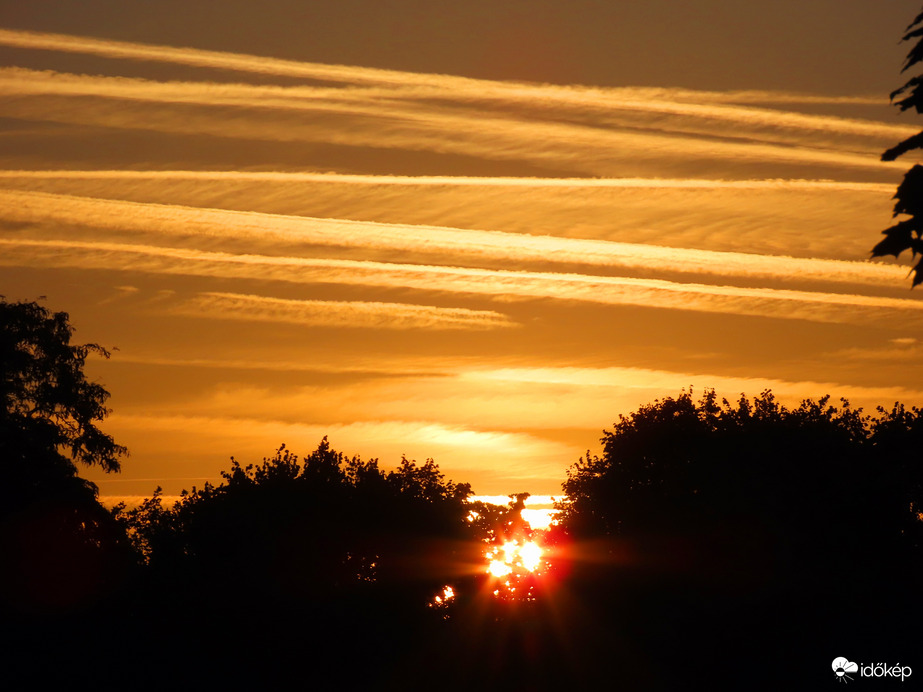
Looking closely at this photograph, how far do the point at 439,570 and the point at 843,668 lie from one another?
850 inches

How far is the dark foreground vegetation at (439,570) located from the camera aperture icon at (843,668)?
27.2 inches

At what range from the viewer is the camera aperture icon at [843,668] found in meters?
57.9

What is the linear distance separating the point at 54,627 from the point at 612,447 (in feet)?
163

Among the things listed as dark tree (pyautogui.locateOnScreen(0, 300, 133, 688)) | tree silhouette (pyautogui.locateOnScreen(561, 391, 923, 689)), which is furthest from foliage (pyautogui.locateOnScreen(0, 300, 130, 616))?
tree silhouette (pyautogui.locateOnScreen(561, 391, 923, 689))

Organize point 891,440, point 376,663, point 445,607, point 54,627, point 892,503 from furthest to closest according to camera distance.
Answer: point 891,440 < point 892,503 < point 445,607 < point 376,663 < point 54,627

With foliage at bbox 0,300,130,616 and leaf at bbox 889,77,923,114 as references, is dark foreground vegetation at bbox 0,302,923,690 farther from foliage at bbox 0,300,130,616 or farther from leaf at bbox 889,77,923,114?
leaf at bbox 889,77,923,114

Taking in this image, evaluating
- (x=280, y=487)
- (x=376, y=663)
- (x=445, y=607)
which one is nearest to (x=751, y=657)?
(x=445, y=607)

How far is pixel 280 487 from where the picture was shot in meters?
64.9

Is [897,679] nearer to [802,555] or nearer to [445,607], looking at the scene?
[802,555]

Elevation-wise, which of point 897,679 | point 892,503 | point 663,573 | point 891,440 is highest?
point 891,440

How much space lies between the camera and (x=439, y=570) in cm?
6225

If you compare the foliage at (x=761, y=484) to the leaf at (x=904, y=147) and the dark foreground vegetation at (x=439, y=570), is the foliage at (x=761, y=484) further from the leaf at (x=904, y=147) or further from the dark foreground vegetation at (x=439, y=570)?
the leaf at (x=904, y=147)

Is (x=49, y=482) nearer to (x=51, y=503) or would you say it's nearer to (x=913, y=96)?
(x=51, y=503)

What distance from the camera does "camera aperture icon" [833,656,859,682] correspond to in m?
57.9
